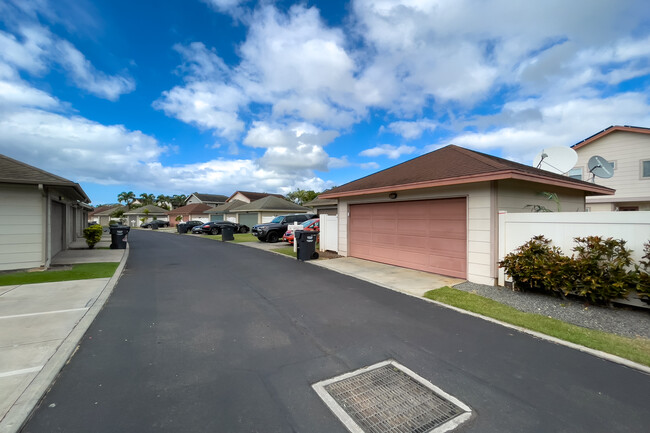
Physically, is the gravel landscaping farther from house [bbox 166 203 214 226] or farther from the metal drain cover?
house [bbox 166 203 214 226]

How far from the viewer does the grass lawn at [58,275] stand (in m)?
7.87

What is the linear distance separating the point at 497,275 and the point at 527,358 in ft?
12.7

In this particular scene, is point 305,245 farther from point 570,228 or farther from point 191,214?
point 191,214

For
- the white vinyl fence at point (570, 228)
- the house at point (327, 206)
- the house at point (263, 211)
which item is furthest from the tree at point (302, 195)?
the white vinyl fence at point (570, 228)

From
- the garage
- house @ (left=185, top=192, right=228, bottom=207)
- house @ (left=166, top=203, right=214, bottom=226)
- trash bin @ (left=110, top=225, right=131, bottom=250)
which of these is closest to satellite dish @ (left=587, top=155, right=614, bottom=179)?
trash bin @ (left=110, top=225, right=131, bottom=250)

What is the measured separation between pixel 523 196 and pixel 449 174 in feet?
7.19

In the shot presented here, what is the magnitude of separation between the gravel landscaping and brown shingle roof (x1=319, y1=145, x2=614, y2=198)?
2729 millimetres

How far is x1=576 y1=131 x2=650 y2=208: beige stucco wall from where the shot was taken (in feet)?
49.0

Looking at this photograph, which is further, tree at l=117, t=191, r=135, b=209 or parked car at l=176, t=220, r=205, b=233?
tree at l=117, t=191, r=135, b=209

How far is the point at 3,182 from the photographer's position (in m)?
8.59

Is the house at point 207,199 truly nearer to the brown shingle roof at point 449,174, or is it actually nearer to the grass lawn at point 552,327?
the brown shingle roof at point 449,174

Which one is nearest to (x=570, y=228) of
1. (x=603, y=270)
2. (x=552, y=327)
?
(x=603, y=270)

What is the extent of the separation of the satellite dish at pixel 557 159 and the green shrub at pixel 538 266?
6.21 metres

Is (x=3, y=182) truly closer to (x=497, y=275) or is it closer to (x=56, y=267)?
(x=56, y=267)
